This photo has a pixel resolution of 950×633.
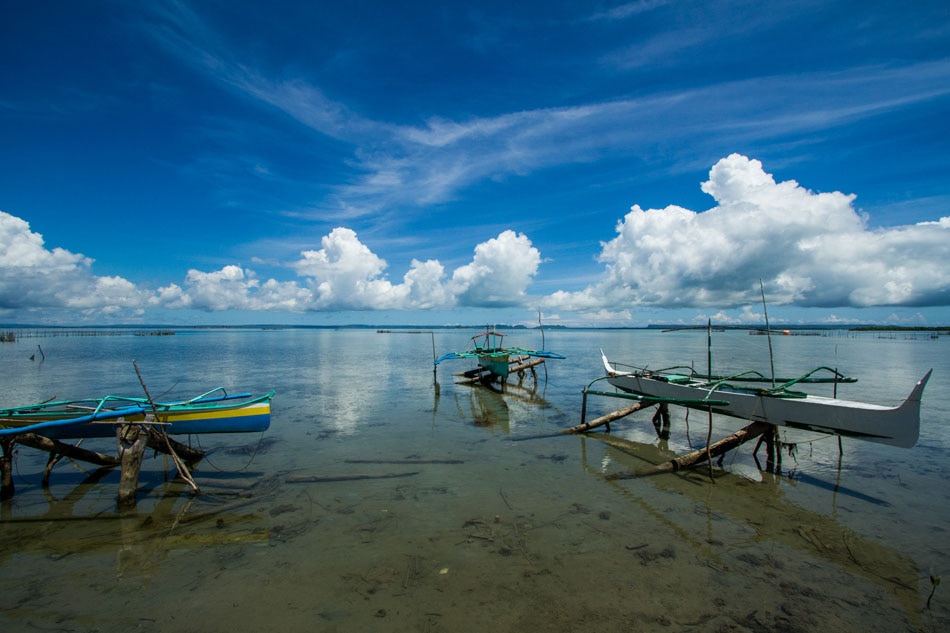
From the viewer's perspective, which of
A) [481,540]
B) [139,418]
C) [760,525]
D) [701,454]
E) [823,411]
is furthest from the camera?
[701,454]

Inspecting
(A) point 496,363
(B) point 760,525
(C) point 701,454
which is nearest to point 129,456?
(B) point 760,525

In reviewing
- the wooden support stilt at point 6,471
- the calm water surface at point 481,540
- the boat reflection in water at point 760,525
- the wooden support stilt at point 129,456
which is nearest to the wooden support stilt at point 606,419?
the calm water surface at point 481,540

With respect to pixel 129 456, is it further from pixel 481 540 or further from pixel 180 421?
pixel 481 540

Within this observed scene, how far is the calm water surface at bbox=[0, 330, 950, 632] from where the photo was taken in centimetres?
552

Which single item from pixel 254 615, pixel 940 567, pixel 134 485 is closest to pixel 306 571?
pixel 254 615

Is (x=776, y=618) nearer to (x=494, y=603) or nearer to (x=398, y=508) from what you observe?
(x=494, y=603)

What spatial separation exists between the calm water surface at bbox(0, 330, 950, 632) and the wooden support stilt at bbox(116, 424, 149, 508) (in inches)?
14.1

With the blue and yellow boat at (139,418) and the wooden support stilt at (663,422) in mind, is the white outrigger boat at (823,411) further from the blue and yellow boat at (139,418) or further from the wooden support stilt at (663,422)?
the blue and yellow boat at (139,418)

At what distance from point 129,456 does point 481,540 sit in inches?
283

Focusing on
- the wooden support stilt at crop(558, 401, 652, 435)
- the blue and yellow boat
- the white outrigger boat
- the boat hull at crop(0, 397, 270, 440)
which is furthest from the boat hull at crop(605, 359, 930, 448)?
the blue and yellow boat

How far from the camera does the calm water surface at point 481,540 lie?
5.52m

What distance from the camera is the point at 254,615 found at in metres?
5.45

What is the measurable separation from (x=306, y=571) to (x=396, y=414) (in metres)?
11.4

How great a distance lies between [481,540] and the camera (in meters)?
7.28
